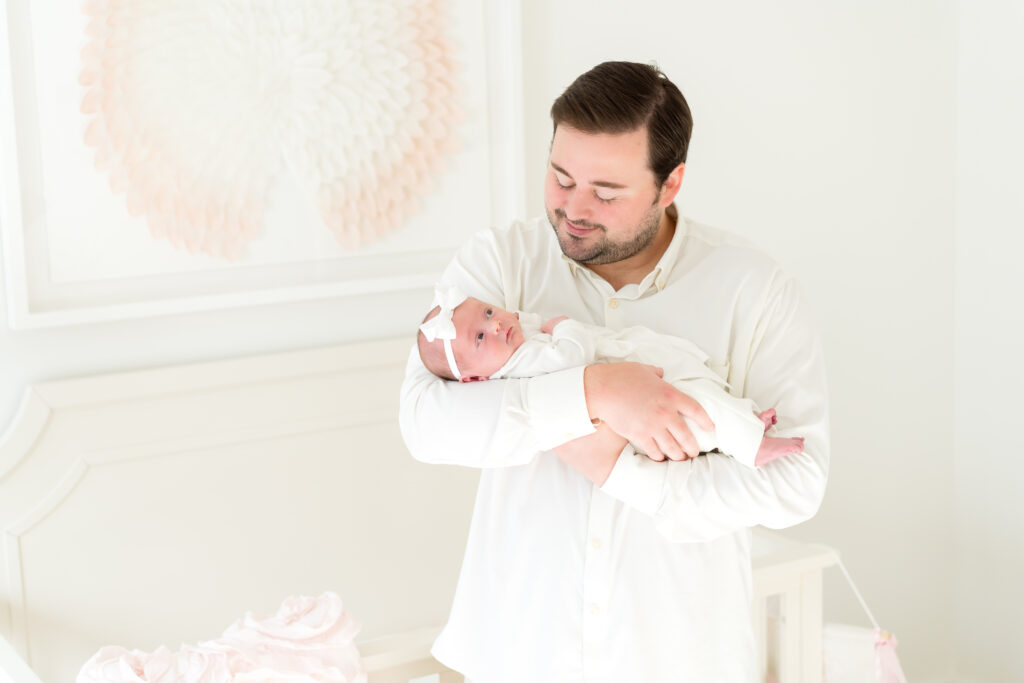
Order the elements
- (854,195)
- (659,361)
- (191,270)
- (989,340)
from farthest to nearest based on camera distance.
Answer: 1. (989,340)
2. (854,195)
3. (191,270)
4. (659,361)

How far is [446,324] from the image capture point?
5.06ft

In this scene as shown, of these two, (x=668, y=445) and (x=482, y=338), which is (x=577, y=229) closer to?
(x=482, y=338)

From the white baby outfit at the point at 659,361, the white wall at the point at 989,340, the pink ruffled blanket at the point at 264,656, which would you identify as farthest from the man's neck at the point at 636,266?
the white wall at the point at 989,340

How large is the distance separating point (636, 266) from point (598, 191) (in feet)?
0.57

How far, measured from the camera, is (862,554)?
3.18m

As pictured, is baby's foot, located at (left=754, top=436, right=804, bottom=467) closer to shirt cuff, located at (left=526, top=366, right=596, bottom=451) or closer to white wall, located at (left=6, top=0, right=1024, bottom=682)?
shirt cuff, located at (left=526, top=366, right=596, bottom=451)

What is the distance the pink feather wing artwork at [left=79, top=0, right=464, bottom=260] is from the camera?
6.82ft

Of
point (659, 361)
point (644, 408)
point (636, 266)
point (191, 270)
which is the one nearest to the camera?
point (644, 408)

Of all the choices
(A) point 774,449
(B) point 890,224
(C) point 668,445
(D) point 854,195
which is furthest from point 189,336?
(B) point 890,224

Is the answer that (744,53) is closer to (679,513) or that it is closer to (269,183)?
(269,183)

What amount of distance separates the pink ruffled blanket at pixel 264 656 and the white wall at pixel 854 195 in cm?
123

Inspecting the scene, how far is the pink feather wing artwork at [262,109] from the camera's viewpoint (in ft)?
6.82

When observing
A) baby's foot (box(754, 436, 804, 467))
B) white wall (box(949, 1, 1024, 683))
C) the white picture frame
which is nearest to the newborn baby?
baby's foot (box(754, 436, 804, 467))

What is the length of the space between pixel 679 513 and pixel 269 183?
1.18 meters
